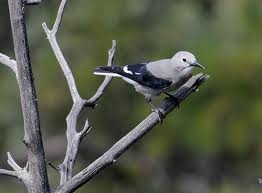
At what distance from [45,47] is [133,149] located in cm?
132

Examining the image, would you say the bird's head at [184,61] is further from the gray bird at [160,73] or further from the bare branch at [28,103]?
the bare branch at [28,103]

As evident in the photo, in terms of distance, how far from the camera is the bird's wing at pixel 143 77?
11.0 feet

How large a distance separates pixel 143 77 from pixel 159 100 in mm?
1695

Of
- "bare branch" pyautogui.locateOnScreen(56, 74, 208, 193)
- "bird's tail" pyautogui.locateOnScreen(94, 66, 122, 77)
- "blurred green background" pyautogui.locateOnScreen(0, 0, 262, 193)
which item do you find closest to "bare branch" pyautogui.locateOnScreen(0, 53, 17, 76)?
"bare branch" pyautogui.locateOnScreen(56, 74, 208, 193)

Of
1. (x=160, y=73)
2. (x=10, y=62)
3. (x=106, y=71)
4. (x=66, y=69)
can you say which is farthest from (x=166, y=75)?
(x=10, y=62)

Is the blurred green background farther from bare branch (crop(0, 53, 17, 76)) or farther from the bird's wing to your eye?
bare branch (crop(0, 53, 17, 76))

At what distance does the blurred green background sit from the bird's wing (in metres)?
1.48

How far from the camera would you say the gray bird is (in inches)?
129

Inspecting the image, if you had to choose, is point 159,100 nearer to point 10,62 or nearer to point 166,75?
point 166,75

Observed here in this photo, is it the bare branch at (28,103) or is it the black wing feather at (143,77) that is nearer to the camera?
the bare branch at (28,103)

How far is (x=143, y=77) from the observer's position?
11.2ft

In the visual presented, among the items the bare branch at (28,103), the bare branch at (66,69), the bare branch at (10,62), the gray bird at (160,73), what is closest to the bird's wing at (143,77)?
the gray bird at (160,73)

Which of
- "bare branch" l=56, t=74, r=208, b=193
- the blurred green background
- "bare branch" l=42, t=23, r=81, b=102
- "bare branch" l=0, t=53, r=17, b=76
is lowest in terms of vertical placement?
the blurred green background

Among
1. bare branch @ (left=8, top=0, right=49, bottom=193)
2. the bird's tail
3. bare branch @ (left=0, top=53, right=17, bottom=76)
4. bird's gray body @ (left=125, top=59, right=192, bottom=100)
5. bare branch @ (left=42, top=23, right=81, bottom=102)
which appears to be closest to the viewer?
bare branch @ (left=8, top=0, right=49, bottom=193)
